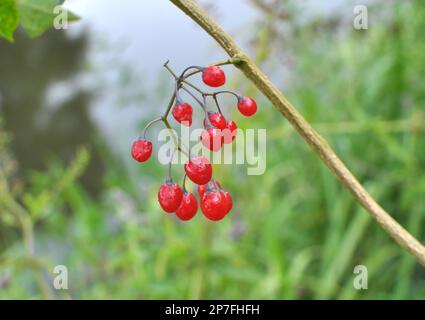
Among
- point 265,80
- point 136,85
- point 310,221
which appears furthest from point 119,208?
point 265,80

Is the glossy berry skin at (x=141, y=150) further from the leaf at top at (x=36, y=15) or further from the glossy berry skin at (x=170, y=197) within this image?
the leaf at top at (x=36, y=15)

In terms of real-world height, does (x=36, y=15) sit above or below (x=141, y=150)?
above

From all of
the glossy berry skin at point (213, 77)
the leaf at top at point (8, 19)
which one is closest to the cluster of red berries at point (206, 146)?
the glossy berry skin at point (213, 77)

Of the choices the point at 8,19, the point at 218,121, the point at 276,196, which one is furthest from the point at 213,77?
the point at 276,196

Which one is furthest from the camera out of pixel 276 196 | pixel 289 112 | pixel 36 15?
pixel 276 196

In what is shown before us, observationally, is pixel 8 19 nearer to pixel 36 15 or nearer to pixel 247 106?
pixel 36 15

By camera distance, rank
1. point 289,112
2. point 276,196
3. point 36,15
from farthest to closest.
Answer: point 276,196 → point 36,15 → point 289,112
